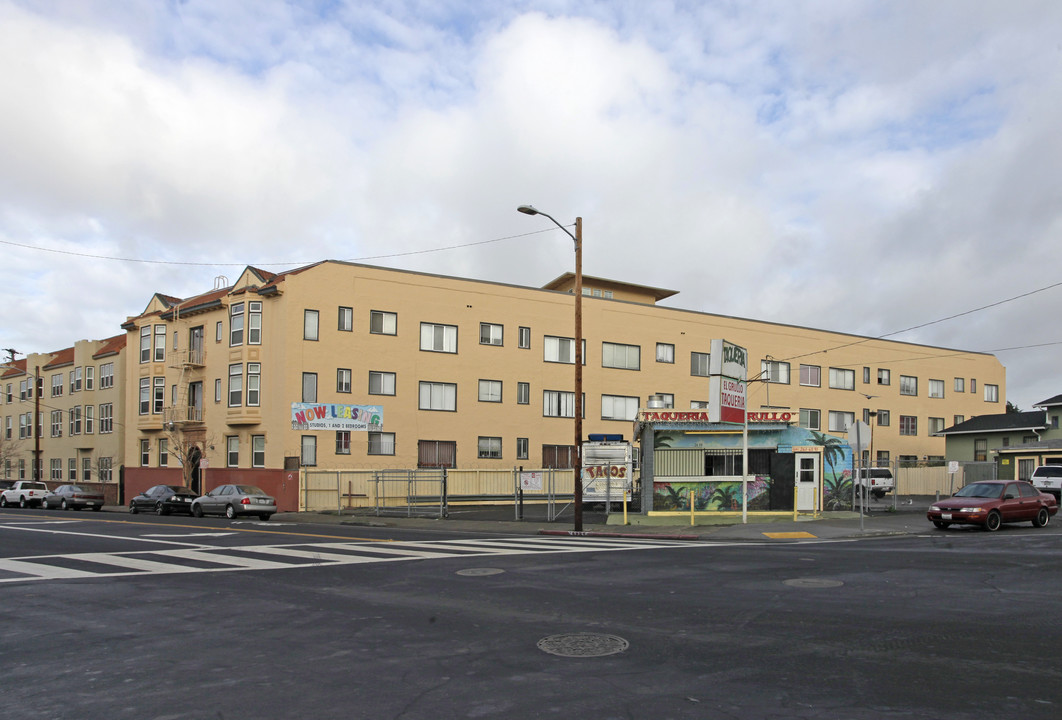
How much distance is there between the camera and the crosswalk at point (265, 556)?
1459 centimetres

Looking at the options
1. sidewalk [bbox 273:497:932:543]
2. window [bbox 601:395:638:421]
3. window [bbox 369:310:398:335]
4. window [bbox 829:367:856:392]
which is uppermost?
window [bbox 369:310:398:335]

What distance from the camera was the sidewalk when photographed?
2244 cm

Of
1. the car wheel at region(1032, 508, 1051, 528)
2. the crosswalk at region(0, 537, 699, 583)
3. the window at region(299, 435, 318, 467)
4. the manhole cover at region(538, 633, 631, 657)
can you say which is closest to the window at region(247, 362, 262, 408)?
the window at region(299, 435, 318, 467)

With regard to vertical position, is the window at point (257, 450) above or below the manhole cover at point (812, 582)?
above

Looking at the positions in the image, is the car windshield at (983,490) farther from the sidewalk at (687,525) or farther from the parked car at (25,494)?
the parked car at (25,494)

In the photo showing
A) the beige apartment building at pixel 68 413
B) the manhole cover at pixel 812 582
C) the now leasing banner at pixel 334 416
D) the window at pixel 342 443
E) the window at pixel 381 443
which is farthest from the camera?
the beige apartment building at pixel 68 413

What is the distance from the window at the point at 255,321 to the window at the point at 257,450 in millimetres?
4642

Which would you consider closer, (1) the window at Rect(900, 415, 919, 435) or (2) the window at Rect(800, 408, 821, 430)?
(2) the window at Rect(800, 408, 821, 430)

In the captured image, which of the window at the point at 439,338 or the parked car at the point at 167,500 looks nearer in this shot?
the parked car at the point at 167,500

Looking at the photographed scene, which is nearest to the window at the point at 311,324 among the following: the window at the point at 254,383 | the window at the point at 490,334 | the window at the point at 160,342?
the window at the point at 254,383

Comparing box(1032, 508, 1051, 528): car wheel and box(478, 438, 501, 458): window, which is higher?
box(478, 438, 501, 458): window

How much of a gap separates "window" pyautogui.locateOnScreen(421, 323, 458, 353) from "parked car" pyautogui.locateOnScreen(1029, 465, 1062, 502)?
89.3 feet

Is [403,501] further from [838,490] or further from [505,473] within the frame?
[838,490]

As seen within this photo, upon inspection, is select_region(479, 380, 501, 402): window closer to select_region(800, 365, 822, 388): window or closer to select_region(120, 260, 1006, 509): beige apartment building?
select_region(120, 260, 1006, 509): beige apartment building
